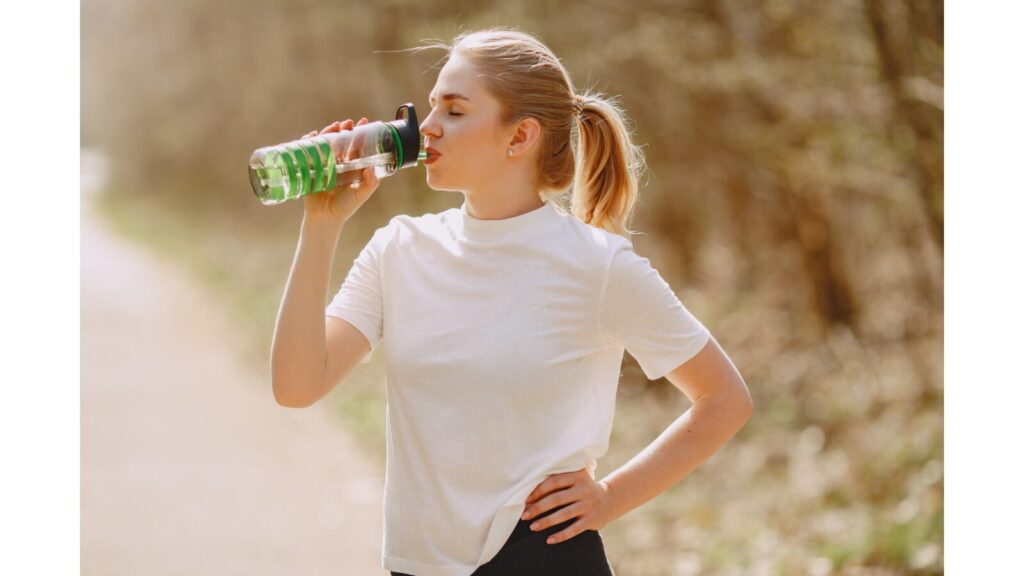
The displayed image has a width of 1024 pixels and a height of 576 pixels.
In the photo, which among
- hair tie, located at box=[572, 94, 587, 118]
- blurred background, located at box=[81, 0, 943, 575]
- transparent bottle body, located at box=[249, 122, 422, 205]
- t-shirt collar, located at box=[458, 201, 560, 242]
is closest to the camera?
transparent bottle body, located at box=[249, 122, 422, 205]

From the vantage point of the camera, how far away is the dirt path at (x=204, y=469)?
4422 mm

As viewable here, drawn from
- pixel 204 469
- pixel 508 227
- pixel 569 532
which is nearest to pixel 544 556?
pixel 569 532

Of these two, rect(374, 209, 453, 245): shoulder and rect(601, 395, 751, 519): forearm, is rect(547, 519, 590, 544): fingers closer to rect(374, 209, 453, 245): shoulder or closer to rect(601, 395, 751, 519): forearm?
rect(601, 395, 751, 519): forearm

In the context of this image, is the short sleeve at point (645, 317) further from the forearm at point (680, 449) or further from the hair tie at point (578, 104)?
the hair tie at point (578, 104)

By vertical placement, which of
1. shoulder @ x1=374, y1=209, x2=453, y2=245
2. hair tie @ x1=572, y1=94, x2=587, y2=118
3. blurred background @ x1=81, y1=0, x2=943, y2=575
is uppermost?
hair tie @ x1=572, y1=94, x2=587, y2=118

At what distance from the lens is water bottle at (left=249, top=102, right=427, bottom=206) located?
169 cm

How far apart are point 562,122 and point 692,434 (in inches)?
21.6

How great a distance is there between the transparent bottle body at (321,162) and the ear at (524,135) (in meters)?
0.19

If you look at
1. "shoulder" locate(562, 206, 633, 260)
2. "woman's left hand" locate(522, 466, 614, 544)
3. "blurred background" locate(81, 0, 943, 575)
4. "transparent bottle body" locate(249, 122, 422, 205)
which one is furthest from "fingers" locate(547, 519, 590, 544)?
"blurred background" locate(81, 0, 943, 575)

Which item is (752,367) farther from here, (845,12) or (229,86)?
(229,86)

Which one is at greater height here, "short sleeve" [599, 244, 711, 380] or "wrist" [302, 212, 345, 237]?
"wrist" [302, 212, 345, 237]

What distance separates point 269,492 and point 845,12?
342 cm

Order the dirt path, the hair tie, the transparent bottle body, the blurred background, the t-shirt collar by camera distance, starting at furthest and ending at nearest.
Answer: the blurred background → the dirt path → the hair tie → the t-shirt collar → the transparent bottle body

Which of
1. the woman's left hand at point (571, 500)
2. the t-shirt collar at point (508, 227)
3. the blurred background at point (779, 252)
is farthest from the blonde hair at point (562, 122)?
the blurred background at point (779, 252)
